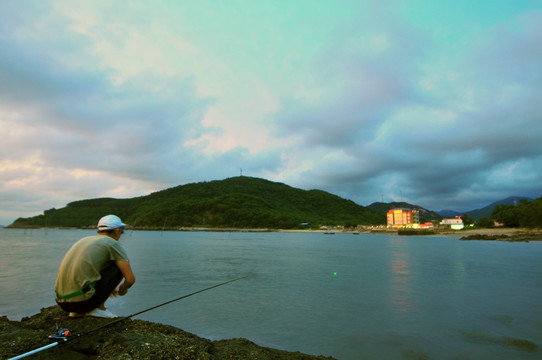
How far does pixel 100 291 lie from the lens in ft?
16.1

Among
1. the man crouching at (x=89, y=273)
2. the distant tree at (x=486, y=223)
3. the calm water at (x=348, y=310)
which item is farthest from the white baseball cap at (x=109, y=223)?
the distant tree at (x=486, y=223)

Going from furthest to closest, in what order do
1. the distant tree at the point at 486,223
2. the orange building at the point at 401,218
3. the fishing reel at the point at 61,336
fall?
the orange building at the point at 401,218, the distant tree at the point at 486,223, the fishing reel at the point at 61,336

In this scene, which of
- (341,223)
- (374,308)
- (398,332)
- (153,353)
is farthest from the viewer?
(341,223)

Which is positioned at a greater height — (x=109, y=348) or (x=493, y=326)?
(x=109, y=348)

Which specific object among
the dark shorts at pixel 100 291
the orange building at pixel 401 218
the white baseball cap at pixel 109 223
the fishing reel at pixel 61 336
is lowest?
the fishing reel at pixel 61 336

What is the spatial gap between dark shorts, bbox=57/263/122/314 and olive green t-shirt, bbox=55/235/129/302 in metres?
0.08

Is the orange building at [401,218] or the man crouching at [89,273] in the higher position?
the orange building at [401,218]

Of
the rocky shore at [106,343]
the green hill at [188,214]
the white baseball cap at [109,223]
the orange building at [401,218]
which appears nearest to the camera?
the rocky shore at [106,343]

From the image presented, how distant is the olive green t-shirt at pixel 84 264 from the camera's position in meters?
4.66

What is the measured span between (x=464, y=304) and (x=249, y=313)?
768cm

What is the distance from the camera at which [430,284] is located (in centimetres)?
1583

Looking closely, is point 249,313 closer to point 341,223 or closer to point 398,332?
point 398,332

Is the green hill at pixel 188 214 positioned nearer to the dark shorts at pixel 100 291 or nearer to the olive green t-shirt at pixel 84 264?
the dark shorts at pixel 100 291

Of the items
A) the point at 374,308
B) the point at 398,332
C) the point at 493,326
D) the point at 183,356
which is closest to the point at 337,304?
the point at 374,308
